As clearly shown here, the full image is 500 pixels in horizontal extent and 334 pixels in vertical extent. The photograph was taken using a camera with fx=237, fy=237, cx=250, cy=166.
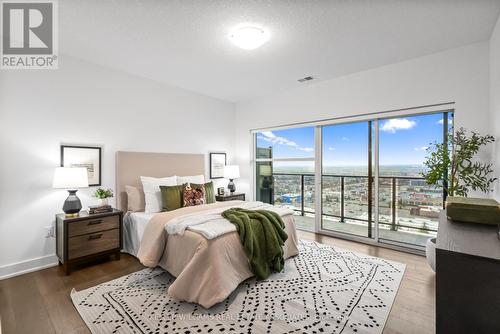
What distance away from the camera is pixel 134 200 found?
3.45 meters

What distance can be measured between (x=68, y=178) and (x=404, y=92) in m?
4.41

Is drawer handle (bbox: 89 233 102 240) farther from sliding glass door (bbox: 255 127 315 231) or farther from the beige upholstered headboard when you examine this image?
sliding glass door (bbox: 255 127 315 231)

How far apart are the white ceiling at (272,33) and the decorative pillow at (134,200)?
1799mm

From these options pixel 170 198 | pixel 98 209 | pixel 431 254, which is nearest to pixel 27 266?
pixel 98 209

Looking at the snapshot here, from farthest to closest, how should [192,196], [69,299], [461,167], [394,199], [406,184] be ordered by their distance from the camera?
[394,199]
[406,184]
[192,196]
[461,167]
[69,299]

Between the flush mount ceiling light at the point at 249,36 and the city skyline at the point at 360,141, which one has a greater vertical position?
the flush mount ceiling light at the point at 249,36

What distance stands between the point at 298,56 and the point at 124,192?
10.3 ft

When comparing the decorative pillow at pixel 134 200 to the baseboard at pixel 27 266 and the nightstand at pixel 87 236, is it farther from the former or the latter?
the baseboard at pixel 27 266

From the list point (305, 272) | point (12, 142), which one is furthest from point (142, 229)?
point (305, 272)

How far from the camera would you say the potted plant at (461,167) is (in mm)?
2570

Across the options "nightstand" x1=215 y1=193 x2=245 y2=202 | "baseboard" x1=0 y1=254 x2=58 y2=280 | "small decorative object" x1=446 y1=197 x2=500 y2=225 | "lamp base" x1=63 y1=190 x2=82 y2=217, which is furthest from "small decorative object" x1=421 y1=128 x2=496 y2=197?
"baseboard" x1=0 y1=254 x2=58 y2=280

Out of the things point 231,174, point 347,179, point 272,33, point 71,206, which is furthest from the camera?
point 231,174

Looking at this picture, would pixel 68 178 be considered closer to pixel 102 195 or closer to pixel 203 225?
pixel 102 195

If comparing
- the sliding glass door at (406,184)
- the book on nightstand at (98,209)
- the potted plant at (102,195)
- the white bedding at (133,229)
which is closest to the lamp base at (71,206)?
the book on nightstand at (98,209)
